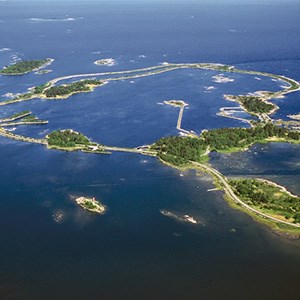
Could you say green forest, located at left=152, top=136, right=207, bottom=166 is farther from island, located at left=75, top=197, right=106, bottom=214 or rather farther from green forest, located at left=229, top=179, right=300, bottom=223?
island, located at left=75, top=197, right=106, bottom=214

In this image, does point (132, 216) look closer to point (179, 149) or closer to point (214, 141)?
point (179, 149)

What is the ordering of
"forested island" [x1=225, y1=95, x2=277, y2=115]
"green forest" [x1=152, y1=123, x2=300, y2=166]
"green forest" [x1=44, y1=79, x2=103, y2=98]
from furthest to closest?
"green forest" [x1=44, y1=79, x2=103, y2=98] → "forested island" [x1=225, y1=95, x2=277, y2=115] → "green forest" [x1=152, y1=123, x2=300, y2=166]

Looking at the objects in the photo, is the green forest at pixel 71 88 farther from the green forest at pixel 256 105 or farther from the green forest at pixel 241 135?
the green forest at pixel 241 135

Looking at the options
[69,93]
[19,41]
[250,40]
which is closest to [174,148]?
[69,93]

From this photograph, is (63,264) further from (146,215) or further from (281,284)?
(281,284)

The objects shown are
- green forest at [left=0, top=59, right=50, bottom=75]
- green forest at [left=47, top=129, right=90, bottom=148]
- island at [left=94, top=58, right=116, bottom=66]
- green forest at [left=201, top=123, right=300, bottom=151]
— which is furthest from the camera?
island at [left=94, top=58, right=116, bottom=66]

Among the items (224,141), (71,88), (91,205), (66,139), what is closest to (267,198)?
(224,141)

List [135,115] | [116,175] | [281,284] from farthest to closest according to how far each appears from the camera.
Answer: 1. [135,115]
2. [116,175]
3. [281,284]

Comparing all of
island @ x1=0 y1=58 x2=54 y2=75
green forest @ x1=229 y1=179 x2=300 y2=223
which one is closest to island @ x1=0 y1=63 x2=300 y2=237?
green forest @ x1=229 y1=179 x2=300 y2=223
